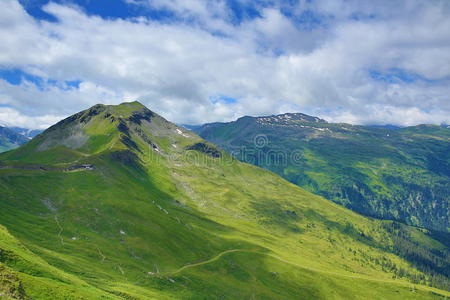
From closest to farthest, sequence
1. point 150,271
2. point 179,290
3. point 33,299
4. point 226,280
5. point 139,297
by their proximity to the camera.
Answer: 1. point 33,299
2. point 139,297
3. point 179,290
4. point 150,271
5. point 226,280

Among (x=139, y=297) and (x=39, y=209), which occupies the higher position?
(x=39, y=209)

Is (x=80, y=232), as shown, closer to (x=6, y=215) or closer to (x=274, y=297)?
(x=6, y=215)

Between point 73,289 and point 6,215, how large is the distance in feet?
373

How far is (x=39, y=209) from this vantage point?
7279 inches

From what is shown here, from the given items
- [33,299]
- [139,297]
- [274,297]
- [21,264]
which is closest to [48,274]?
[21,264]

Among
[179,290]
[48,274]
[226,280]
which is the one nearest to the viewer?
[48,274]

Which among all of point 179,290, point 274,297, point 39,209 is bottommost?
point 274,297

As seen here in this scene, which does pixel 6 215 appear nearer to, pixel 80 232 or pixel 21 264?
pixel 80 232

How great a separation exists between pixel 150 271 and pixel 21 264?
299ft

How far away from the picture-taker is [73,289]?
66.1m

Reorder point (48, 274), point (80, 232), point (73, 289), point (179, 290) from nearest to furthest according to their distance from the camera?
1. point (73, 289)
2. point (48, 274)
3. point (179, 290)
4. point (80, 232)

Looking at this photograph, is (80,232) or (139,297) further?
(80,232)

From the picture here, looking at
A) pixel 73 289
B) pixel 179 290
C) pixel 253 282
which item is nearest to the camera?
pixel 73 289

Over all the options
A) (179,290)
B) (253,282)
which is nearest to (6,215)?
(179,290)
